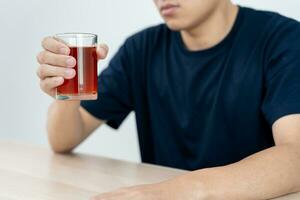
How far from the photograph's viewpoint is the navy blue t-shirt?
156cm

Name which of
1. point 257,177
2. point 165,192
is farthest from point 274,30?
point 165,192

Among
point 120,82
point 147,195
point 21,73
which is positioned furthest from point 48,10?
point 147,195

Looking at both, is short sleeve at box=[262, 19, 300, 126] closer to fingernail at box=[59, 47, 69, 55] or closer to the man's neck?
the man's neck

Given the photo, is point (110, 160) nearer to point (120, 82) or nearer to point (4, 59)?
point (120, 82)

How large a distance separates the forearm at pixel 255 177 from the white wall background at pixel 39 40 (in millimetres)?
1230

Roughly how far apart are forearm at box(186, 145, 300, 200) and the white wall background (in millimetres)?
1230

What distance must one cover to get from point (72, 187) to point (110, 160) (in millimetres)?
279

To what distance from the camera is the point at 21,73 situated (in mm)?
2969

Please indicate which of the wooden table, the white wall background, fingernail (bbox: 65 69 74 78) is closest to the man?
fingernail (bbox: 65 69 74 78)

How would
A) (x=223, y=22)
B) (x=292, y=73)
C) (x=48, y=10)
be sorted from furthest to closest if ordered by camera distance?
(x=48, y=10), (x=223, y=22), (x=292, y=73)

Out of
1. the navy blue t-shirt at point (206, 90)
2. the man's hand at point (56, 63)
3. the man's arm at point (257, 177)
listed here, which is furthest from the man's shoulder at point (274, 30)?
the man's hand at point (56, 63)

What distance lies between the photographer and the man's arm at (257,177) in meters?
1.19

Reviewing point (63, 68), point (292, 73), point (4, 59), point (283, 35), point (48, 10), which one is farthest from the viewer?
point (4, 59)

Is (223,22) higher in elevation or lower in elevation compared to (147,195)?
higher
